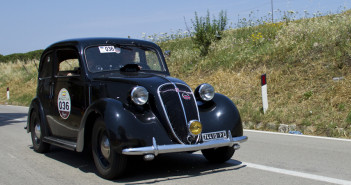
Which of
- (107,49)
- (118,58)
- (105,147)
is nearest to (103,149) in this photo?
(105,147)

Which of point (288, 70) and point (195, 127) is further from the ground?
point (288, 70)

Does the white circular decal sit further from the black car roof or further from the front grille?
the front grille

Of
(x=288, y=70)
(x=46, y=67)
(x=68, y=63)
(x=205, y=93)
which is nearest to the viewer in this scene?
(x=205, y=93)

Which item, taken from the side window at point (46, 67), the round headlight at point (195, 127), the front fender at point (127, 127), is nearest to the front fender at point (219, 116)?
the round headlight at point (195, 127)

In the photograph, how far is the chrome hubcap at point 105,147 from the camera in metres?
5.10

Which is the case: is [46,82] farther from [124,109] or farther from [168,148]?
[168,148]

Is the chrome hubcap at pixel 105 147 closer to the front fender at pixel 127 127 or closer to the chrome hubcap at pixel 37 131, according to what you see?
the front fender at pixel 127 127

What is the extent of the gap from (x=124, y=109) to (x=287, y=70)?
8679 mm

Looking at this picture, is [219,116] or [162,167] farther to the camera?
[162,167]

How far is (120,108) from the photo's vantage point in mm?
4984

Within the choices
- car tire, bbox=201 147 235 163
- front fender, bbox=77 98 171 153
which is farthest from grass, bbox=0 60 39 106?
front fender, bbox=77 98 171 153

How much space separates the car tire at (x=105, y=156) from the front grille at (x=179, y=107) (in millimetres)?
707

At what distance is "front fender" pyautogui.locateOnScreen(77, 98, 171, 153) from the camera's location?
4.78 metres

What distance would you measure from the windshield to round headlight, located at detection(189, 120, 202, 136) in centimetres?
162
